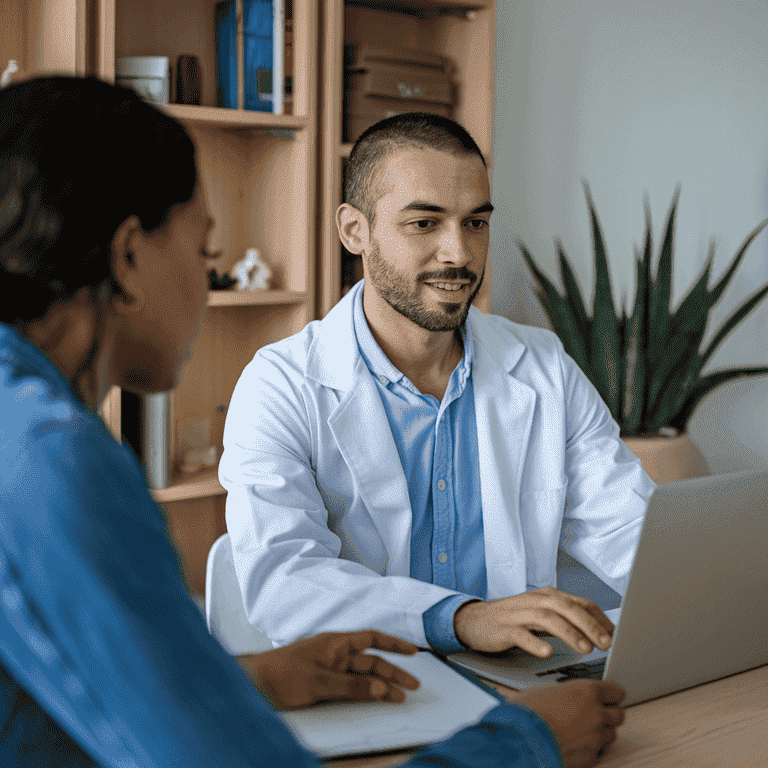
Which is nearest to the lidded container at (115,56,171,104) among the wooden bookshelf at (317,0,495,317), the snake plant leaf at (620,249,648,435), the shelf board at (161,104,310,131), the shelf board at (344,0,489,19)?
the shelf board at (161,104,310,131)

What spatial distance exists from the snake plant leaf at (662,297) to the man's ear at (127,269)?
2.52m

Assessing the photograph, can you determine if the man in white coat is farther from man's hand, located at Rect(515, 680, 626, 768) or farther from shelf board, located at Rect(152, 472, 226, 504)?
shelf board, located at Rect(152, 472, 226, 504)

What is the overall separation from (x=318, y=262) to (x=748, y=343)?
2048 mm

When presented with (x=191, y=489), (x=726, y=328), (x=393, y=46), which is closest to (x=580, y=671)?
(x=191, y=489)

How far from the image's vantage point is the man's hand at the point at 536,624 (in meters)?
1.03

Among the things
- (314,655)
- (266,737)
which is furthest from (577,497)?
(266,737)

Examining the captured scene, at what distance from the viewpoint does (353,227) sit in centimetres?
177

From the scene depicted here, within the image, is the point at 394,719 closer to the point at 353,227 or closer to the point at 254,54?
the point at 353,227

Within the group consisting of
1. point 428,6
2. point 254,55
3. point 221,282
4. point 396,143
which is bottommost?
point 221,282

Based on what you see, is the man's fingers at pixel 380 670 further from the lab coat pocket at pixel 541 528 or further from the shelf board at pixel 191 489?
the shelf board at pixel 191 489

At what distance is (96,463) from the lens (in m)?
0.54

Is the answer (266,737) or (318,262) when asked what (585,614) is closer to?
(266,737)

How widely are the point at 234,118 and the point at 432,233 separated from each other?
1.02 metres

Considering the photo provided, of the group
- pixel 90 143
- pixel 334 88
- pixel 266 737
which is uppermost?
pixel 334 88
